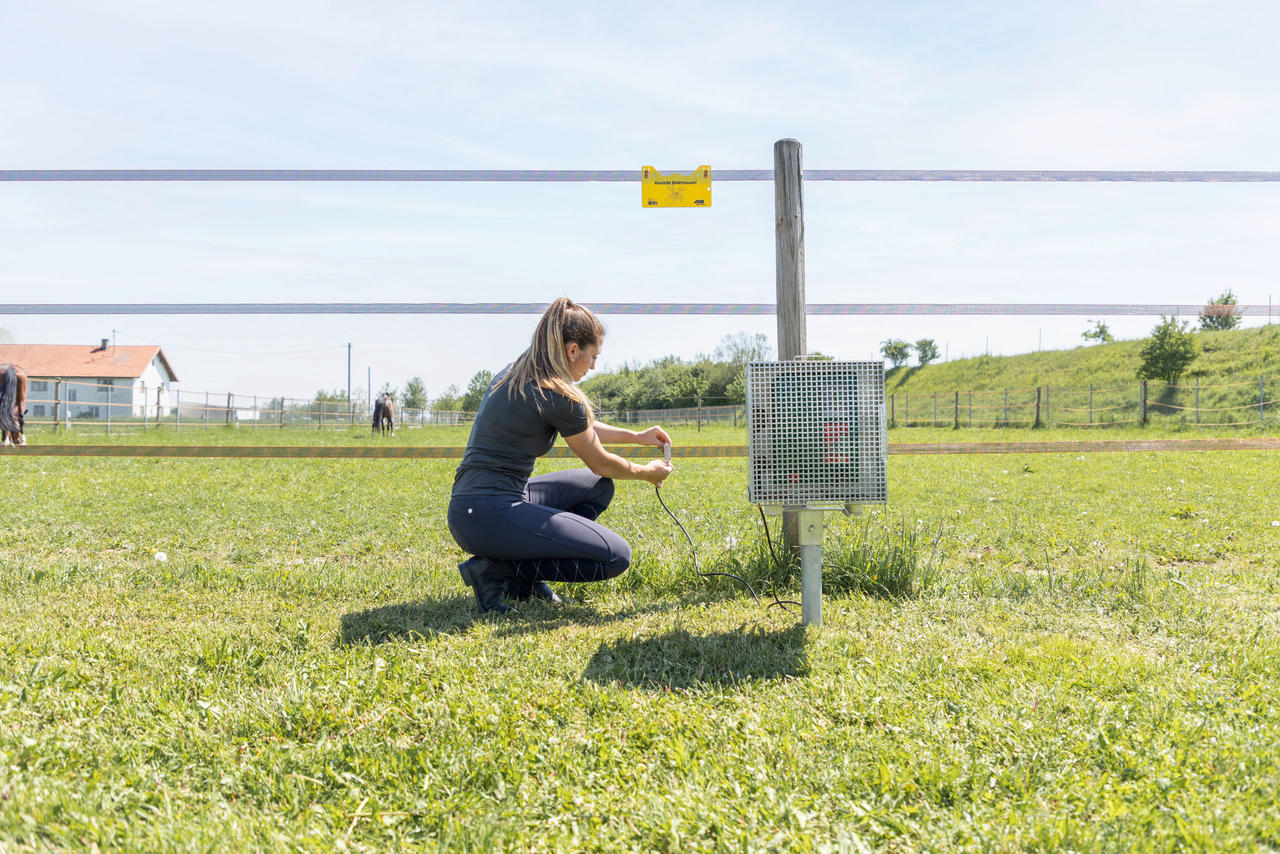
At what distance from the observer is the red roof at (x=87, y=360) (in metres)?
31.3

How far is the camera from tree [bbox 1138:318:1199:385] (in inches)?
1189

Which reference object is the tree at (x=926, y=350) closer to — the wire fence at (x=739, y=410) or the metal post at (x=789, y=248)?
the wire fence at (x=739, y=410)

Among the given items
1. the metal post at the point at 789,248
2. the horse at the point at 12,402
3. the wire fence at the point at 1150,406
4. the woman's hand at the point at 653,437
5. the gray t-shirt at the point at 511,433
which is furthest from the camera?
the wire fence at the point at 1150,406

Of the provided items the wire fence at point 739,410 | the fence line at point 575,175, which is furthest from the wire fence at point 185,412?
the fence line at point 575,175

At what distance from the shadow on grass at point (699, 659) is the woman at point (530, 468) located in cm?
62

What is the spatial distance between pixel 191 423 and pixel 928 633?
30.1 meters

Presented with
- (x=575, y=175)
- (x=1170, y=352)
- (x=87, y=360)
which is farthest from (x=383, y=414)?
(x=1170, y=352)

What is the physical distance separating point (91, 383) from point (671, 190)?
1715 cm

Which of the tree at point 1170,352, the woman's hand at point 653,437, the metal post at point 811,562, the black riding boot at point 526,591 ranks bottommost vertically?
the black riding boot at point 526,591

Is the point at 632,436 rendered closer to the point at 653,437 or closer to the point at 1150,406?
the point at 653,437

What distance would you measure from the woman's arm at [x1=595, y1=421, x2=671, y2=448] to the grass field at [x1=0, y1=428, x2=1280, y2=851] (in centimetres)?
70

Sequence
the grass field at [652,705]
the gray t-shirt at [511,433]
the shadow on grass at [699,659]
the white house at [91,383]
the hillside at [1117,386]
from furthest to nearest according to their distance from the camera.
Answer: the hillside at [1117,386]
the white house at [91,383]
the gray t-shirt at [511,433]
the shadow on grass at [699,659]
the grass field at [652,705]

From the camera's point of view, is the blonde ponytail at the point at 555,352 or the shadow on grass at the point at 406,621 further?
the blonde ponytail at the point at 555,352

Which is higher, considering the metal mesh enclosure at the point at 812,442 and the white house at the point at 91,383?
the white house at the point at 91,383
